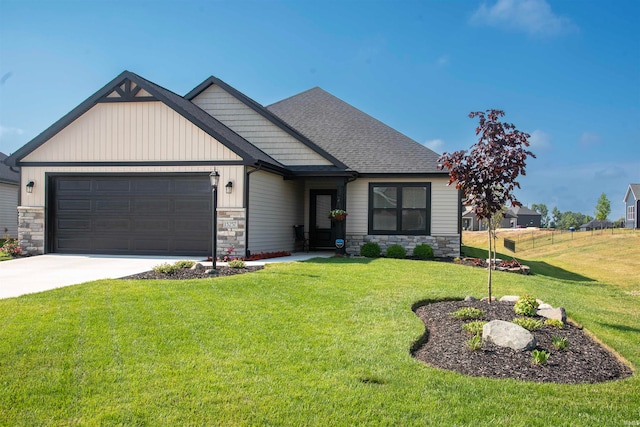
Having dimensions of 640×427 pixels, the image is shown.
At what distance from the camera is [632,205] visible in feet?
170

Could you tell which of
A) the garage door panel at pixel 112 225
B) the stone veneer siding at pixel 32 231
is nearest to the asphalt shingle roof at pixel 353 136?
the garage door panel at pixel 112 225

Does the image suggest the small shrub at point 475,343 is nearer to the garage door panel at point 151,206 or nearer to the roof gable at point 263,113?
Result: the garage door panel at point 151,206

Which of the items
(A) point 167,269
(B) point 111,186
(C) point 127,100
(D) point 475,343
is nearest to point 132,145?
(C) point 127,100

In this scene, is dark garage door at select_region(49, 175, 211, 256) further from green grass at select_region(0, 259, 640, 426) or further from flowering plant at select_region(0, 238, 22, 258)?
green grass at select_region(0, 259, 640, 426)

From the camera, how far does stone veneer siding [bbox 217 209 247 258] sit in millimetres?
13031

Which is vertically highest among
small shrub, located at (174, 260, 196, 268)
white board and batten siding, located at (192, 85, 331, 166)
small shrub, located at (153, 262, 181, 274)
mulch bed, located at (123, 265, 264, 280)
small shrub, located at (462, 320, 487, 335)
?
white board and batten siding, located at (192, 85, 331, 166)

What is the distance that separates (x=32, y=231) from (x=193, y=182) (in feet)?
16.9

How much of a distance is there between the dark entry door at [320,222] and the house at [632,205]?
44429 mm

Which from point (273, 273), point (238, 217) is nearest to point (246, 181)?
point (238, 217)

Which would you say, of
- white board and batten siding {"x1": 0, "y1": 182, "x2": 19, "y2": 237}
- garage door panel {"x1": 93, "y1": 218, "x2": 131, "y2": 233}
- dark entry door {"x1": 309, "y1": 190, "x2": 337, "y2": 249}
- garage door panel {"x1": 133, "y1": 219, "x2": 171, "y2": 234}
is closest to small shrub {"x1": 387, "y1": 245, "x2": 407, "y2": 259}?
dark entry door {"x1": 309, "y1": 190, "x2": 337, "y2": 249}

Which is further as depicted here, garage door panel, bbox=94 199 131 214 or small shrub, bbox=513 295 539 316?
garage door panel, bbox=94 199 131 214

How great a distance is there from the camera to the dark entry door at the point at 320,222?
17.9 metres

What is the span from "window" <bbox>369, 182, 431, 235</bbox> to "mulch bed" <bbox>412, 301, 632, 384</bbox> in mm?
9939

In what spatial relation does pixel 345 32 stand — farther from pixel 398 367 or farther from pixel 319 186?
pixel 398 367
